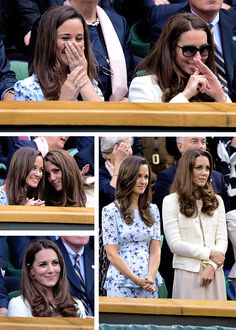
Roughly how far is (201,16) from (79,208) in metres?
2.20

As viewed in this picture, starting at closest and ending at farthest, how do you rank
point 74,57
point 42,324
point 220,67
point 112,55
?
point 42,324 < point 74,57 < point 112,55 < point 220,67

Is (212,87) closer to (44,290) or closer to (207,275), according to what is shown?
(207,275)

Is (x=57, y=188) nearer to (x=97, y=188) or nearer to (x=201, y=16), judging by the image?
(x=97, y=188)

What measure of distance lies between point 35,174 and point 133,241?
58 cm

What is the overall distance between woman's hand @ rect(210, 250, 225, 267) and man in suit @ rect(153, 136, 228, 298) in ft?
0.65

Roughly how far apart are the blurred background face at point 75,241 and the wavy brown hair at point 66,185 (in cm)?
16

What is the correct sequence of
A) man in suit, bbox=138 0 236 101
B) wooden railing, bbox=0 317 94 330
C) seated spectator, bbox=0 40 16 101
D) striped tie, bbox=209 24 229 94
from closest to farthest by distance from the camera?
wooden railing, bbox=0 317 94 330
seated spectator, bbox=0 40 16 101
striped tie, bbox=209 24 229 94
man in suit, bbox=138 0 236 101

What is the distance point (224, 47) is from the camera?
8.51m

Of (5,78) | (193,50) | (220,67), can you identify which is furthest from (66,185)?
(220,67)

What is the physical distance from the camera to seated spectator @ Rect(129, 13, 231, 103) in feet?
24.4

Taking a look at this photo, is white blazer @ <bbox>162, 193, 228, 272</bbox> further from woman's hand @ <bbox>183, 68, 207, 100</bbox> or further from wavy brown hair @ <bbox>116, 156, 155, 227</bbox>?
woman's hand @ <bbox>183, 68, 207, 100</bbox>

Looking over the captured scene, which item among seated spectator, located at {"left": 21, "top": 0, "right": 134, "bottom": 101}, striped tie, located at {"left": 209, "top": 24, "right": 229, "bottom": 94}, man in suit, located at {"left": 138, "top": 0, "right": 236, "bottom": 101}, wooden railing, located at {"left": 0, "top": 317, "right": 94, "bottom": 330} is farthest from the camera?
man in suit, located at {"left": 138, "top": 0, "right": 236, "bottom": 101}

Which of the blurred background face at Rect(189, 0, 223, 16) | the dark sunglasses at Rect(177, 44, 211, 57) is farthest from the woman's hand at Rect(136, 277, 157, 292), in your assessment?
the blurred background face at Rect(189, 0, 223, 16)

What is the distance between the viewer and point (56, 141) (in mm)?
6855
